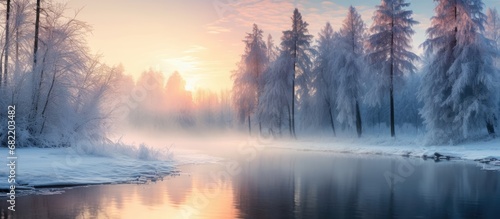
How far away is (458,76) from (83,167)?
26.8 m

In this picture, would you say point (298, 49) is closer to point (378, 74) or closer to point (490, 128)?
point (378, 74)

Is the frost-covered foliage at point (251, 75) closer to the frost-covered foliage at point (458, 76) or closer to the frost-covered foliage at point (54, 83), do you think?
the frost-covered foliage at point (458, 76)

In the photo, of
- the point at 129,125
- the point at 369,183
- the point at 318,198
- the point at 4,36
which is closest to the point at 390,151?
the point at 369,183

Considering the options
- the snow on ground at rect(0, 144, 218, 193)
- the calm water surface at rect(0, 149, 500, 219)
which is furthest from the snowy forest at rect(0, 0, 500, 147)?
the calm water surface at rect(0, 149, 500, 219)

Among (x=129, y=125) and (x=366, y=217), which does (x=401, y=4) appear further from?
(x=129, y=125)

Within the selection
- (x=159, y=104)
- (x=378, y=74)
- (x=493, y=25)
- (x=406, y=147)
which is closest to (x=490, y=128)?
(x=406, y=147)

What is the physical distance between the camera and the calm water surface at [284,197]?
10977 millimetres

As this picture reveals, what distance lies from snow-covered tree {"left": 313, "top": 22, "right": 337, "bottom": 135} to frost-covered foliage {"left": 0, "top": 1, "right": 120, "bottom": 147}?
28362 mm

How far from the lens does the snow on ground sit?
1443 cm

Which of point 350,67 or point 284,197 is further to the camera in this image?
point 350,67

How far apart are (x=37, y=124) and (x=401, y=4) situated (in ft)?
98.7

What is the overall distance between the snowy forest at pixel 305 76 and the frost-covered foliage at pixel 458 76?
77 mm

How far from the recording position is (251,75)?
176ft

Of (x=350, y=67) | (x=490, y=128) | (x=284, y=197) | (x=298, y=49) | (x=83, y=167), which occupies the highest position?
(x=298, y=49)
